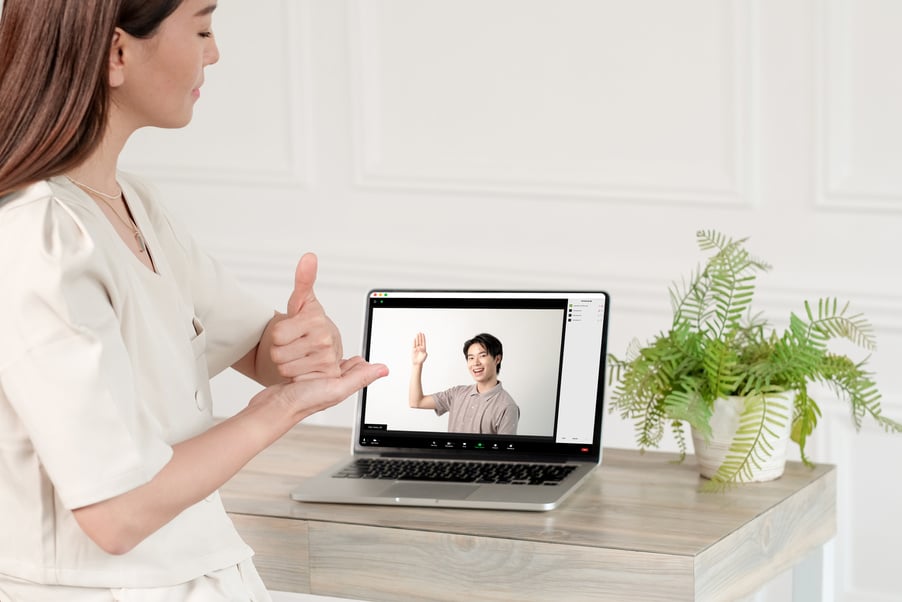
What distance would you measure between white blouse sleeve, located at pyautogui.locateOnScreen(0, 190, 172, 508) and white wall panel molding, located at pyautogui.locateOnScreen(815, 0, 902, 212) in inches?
77.3

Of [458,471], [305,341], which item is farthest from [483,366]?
[305,341]

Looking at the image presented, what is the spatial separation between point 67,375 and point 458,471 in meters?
0.85

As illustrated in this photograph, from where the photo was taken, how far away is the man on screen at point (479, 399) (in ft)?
6.40

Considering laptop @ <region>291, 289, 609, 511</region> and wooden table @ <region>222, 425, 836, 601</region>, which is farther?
laptop @ <region>291, 289, 609, 511</region>

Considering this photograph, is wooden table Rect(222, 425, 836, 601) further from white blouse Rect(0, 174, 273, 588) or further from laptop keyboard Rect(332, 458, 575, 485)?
white blouse Rect(0, 174, 273, 588)

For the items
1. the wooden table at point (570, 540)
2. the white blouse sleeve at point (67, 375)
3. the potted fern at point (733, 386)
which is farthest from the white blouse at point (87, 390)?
the potted fern at point (733, 386)

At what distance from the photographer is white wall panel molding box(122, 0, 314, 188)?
352 cm

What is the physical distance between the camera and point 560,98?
3148 mm

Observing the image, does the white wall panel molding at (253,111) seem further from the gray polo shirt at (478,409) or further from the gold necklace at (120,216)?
the gold necklace at (120,216)

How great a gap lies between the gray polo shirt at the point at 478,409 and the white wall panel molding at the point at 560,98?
3.90 feet

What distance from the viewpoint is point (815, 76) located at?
280cm

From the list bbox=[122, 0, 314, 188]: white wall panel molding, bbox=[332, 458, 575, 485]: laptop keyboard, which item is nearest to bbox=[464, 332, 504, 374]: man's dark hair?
bbox=[332, 458, 575, 485]: laptop keyboard

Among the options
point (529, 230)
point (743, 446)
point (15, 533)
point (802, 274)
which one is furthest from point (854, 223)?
point (15, 533)

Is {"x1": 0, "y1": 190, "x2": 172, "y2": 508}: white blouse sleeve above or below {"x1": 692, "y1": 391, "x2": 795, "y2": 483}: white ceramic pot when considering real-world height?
above
